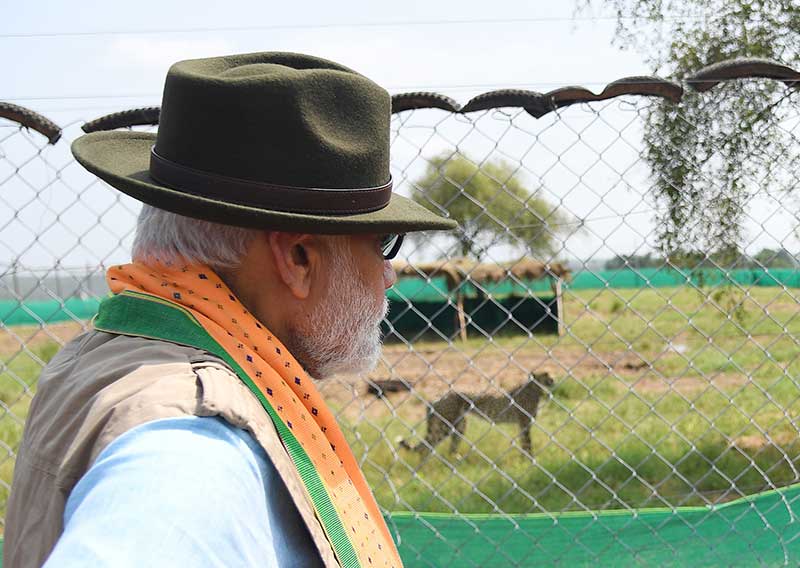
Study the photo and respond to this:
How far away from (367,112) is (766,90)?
1.83 meters

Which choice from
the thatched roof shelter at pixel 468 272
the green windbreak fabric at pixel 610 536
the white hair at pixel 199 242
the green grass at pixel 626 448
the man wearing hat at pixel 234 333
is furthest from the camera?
the green grass at pixel 626 448

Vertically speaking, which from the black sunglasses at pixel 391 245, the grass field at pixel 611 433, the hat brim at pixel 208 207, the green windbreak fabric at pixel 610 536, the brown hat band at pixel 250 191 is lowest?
the grass field at pixel 611 433

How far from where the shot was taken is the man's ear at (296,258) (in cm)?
113

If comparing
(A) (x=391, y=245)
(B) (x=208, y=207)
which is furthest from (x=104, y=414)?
(A) (x=391, y=245)

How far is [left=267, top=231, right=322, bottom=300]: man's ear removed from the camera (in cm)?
113

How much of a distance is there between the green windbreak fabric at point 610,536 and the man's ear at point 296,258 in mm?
1799

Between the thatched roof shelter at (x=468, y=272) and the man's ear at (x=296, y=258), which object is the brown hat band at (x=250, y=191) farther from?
the thatched roof shelter at (x=468, y=272)

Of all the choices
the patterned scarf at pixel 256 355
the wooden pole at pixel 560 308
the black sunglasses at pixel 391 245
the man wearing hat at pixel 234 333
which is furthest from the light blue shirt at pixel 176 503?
the wooden pole at pixel 560 308

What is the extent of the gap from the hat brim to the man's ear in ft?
0.26

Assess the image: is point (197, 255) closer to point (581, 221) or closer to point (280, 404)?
point (280, 404)

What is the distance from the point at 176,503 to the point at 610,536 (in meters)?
2.32

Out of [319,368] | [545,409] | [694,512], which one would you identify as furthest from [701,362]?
[319,368]

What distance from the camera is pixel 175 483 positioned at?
29.5 inches

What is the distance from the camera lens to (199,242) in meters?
1.12
